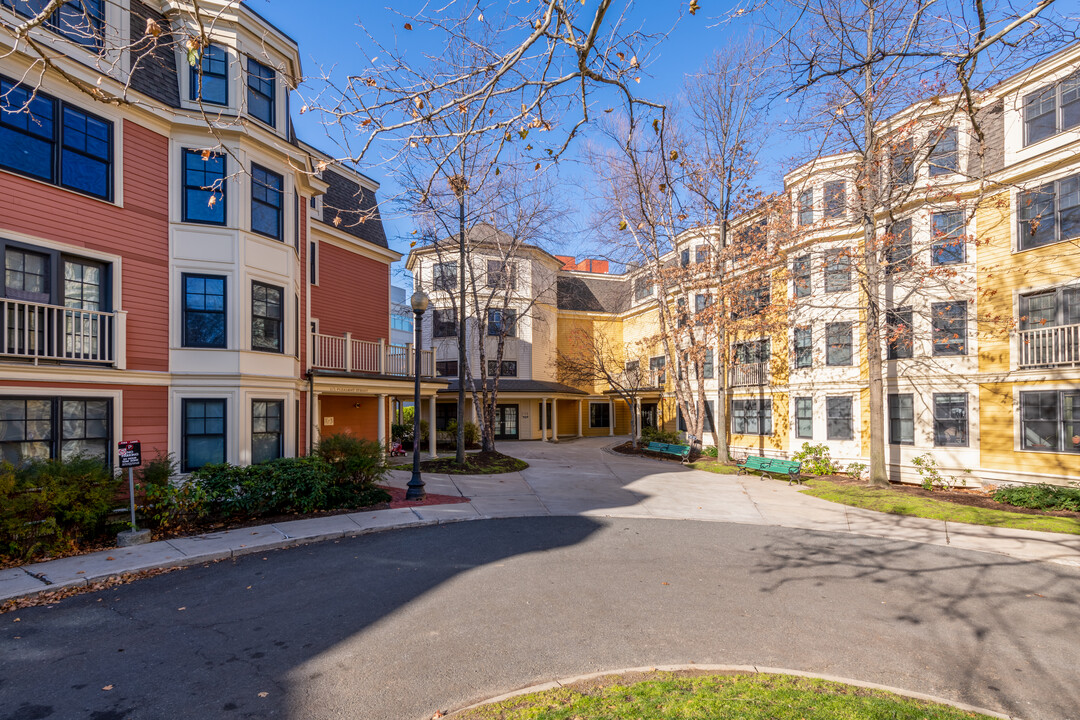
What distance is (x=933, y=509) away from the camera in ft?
39.8

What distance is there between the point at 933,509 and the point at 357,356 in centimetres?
1642

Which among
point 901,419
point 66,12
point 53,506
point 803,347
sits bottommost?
point 53,506

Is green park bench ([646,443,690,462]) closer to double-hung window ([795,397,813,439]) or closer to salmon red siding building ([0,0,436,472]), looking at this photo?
double-hung window ([795,397,813,439])

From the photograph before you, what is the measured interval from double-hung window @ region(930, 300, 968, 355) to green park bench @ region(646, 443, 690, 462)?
9.33 metres

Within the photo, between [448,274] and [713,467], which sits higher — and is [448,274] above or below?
above

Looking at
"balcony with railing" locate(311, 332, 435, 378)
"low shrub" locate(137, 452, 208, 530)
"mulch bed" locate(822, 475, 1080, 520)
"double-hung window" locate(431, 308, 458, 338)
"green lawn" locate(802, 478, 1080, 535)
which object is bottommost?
"mulch bed" locate(822, 475, 1080, 520)

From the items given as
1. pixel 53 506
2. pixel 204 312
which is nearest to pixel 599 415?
pixel 204 312

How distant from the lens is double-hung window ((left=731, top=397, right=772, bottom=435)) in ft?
75.7

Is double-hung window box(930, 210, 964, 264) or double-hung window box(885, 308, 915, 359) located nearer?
double-hung window box(930, 210, 964, 264)

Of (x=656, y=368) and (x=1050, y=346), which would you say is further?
(x=656, y=368)

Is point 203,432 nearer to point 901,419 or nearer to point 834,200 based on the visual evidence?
point 834,200

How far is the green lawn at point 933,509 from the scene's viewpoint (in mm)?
10953

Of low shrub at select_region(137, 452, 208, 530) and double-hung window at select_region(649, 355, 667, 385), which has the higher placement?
double-hung window at select_region(649, 355, 667, 385)

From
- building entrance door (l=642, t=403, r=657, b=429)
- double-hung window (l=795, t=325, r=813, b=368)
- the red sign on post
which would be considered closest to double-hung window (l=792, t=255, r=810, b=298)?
double-hung window (l=795, t=325, r=813, b=368)
